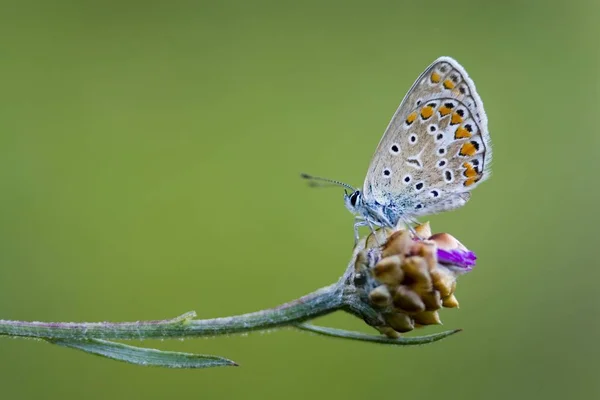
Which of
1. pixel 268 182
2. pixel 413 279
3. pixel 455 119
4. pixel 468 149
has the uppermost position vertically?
pixel 268 182

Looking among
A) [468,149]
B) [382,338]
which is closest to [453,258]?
[382,338]

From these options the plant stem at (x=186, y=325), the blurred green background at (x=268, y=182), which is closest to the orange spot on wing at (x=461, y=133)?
the plant stem at (x=186, y=325)

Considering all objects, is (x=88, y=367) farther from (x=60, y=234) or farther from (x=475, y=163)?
(x=475, y=163)

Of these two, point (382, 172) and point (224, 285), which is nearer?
point (382, 172)

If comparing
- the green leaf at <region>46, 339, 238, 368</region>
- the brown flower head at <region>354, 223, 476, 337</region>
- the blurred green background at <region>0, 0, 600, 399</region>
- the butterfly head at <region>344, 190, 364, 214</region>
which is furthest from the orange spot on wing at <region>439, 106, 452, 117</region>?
the blurred green background at <region>0, 0, 600, 399</region>

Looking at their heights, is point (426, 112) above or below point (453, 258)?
above

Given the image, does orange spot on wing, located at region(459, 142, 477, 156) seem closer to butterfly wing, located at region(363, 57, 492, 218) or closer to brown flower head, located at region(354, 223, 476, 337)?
butterfly wing, located at region(363, 57, 492, 218)

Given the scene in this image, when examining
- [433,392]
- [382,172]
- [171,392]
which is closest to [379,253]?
[382,172]

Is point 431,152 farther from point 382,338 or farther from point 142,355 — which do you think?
point 142,355

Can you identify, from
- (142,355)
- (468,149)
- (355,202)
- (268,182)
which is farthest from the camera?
(268,182)
